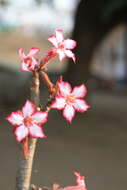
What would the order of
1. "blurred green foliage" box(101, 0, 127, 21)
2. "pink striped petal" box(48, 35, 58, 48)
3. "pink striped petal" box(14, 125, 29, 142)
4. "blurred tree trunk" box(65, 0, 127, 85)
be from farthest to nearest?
1. "blurred tree trunk" box(65, 0, 127, 85)
2. "blurred green foliage" box(101, 0, 127, 21)
3. "pink striped petal" box(48, 35, 58, 48)
4. "pink striped petal" box(14, 125, 29, 142)

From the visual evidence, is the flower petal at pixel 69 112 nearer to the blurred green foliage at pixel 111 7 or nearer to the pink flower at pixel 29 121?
the pink flower at pixel 29 121

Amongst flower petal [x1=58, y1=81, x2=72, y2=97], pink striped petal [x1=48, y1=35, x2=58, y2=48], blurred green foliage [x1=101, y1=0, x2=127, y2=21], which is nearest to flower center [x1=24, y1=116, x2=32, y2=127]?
flower petal [x1=58, y1=81, x2=72, y2=97]

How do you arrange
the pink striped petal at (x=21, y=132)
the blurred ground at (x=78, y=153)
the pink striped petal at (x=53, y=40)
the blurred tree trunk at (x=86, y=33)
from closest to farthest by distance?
1. the pink striped petal at (x=21, y=132)
2. the pink striped petal at (x=53, y=40)
3. the blurred ground at (x=78, y=153)
4. the blurred tree trunk at (x=86, y=33)

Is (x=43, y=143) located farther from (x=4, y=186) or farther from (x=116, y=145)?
(x=4, y=186)

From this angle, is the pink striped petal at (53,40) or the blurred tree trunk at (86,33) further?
the blurred tree trunk at (86,33)

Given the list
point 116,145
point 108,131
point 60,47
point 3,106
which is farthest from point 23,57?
point 3,106

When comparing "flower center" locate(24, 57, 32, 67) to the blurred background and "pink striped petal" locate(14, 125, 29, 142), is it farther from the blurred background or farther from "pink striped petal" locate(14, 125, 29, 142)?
the blurred background

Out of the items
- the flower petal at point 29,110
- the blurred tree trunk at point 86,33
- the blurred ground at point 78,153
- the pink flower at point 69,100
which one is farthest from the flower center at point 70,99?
the blurred tree trunk at point 86,33
